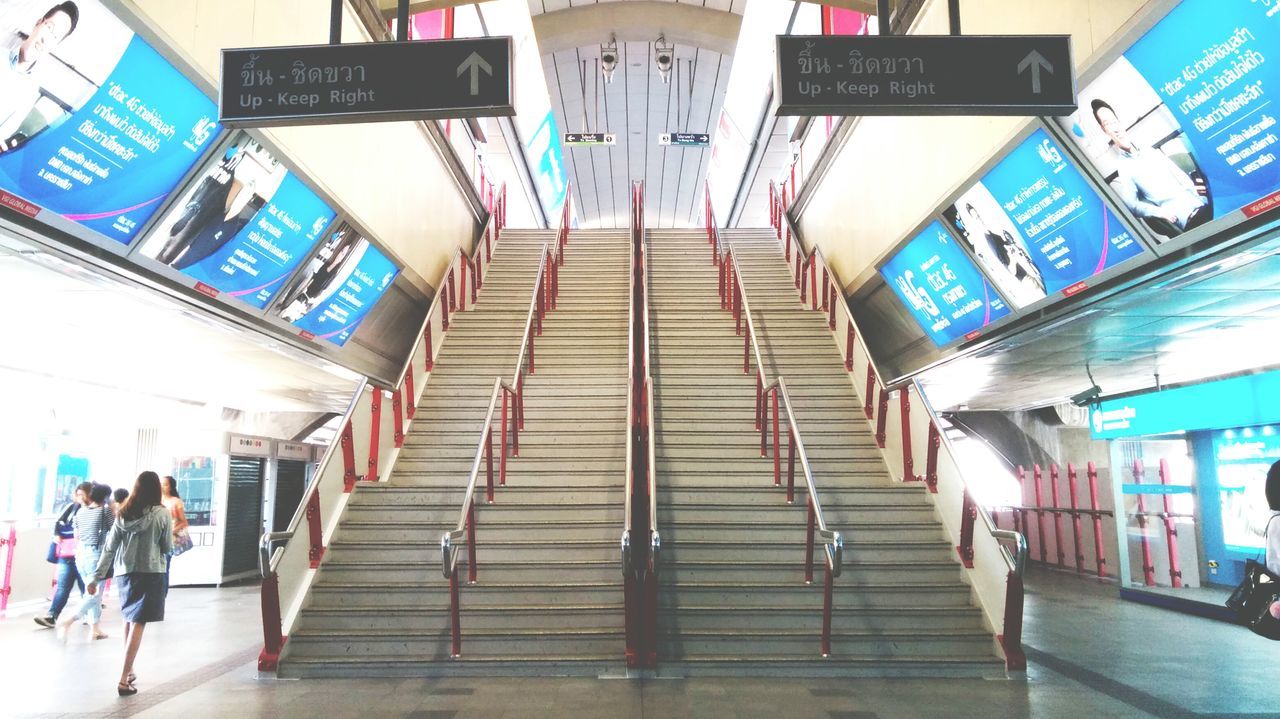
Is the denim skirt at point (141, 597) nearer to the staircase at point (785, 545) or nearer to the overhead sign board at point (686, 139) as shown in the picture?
the staircase at point (785, 545)

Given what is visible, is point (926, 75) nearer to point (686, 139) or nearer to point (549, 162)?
point (686, 139)

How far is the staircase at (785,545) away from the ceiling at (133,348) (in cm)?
401

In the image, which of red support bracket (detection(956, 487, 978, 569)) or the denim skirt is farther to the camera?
red support bracket (detection(956, 487, 978, 569))

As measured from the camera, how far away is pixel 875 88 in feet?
13.2

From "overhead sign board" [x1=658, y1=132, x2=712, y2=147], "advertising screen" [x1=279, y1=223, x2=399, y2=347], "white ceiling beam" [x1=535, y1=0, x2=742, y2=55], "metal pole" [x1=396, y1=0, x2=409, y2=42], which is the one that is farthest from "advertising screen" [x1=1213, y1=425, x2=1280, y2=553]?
"overhead sign board" [x1=658, y1=132, x2=712, y2=147]

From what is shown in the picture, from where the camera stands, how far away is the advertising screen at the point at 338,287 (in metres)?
7.27

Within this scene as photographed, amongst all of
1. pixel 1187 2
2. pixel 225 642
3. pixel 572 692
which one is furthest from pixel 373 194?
pixel 1187 2

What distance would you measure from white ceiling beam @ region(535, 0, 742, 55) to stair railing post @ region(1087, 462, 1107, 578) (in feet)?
30.3

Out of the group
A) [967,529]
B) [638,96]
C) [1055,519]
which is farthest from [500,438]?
[638,96]

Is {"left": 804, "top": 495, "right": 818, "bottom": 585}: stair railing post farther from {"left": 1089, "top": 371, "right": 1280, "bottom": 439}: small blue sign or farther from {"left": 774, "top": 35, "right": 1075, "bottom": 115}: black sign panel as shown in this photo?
{"left": 1089, "top": 371, "right": 1280, "bottom": 439}: small blue sign

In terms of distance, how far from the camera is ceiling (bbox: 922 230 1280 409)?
509 centimetres

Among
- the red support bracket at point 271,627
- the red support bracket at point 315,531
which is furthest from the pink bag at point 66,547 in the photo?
the red support bracket at point 271,627

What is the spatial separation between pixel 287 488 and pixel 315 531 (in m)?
6.74

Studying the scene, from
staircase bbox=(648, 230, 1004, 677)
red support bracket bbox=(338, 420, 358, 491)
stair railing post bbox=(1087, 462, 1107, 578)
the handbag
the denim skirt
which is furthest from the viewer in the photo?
stair railing post bbox=(1087, 462, 1107, 578)
